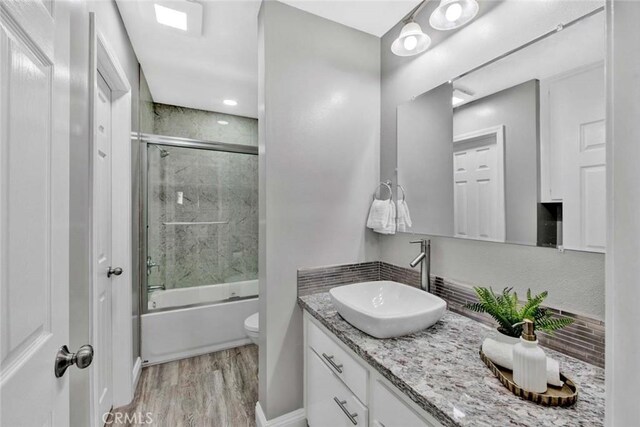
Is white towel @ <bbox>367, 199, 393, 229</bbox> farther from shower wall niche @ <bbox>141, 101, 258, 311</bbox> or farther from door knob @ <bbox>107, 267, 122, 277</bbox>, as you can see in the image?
shower wall niche @ <bbox>141, 101, 258, 311</bbox>

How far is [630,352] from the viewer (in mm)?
318

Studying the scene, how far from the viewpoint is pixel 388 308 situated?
1391 millimetres

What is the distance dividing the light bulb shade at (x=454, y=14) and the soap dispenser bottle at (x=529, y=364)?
3.98 ft

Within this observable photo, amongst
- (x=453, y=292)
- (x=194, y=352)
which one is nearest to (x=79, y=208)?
(x=453, y=292)

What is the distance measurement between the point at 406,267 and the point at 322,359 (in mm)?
690

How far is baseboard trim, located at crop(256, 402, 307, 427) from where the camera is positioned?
149cm

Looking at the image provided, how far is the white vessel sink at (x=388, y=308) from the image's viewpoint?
1001mm

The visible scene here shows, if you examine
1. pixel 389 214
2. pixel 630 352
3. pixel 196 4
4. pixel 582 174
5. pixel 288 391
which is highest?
pixel 196 4

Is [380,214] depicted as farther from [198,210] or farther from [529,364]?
[198,210]

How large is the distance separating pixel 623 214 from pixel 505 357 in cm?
67

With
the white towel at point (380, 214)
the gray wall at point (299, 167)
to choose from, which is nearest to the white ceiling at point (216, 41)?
the gray wall at point (299, 167)

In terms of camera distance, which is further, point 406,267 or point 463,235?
point 406,267

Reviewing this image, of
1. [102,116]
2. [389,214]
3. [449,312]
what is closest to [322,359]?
[449,312]

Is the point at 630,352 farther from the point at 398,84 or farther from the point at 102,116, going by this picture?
the point at 102,116
